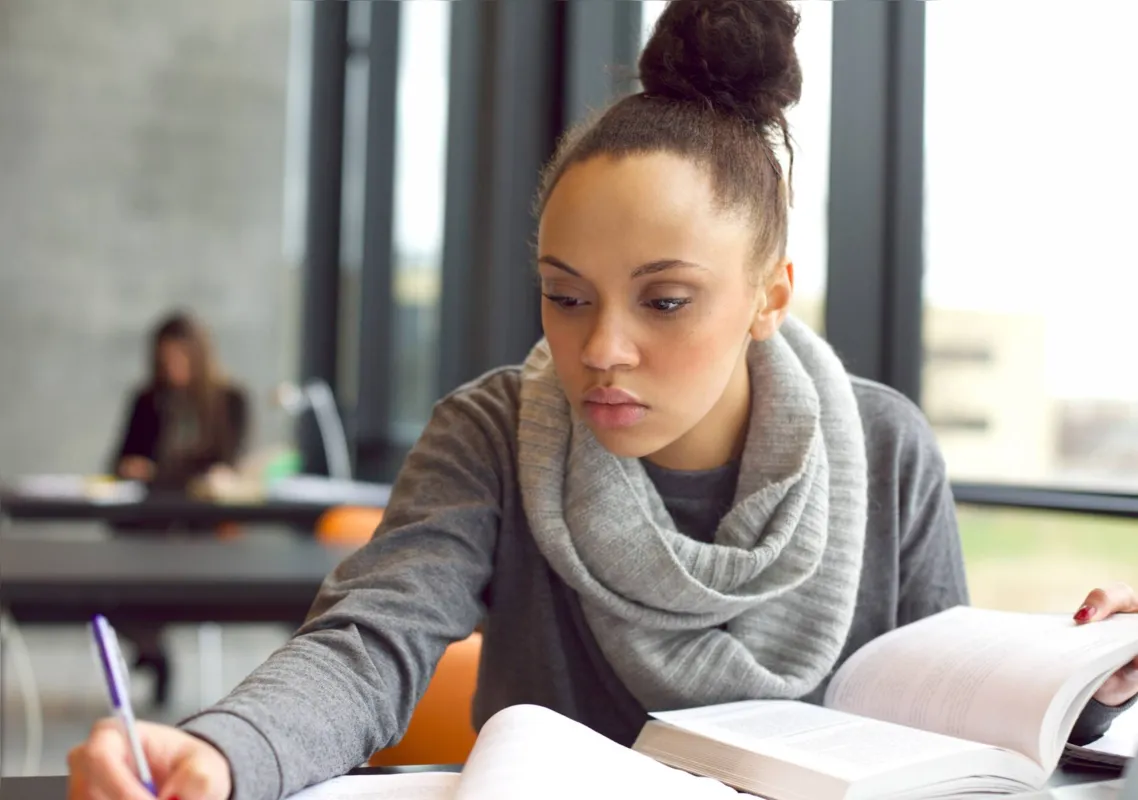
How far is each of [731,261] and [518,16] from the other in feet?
11.0

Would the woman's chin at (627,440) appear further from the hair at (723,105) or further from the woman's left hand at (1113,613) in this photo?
the woman's left hand at (1113,613)

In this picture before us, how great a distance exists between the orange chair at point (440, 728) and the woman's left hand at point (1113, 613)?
2.30ft

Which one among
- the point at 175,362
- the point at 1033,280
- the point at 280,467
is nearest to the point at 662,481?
the point at 1033,280

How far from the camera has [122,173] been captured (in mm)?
6871

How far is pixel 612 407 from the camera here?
107cm

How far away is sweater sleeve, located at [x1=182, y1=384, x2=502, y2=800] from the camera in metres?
0.80

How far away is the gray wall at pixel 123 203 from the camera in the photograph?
6777 mm

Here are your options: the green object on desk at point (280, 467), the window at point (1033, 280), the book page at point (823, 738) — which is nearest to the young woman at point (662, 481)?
the book page at point (823, 738)

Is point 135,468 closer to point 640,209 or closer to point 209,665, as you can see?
point 209,665

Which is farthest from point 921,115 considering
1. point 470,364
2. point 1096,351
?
point 470,364

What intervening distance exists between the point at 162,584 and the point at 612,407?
1.55 meters

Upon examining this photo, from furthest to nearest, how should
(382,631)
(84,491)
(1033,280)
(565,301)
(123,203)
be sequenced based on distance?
(123,203), (84,491), (1033,280), (565,301), (382,631)

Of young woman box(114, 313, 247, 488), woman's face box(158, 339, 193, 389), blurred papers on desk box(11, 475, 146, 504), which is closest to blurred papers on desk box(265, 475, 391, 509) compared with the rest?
young woman box(114, 313, 247, 488)

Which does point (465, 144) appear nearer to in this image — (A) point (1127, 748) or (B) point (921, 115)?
(B) point (921, 115)
